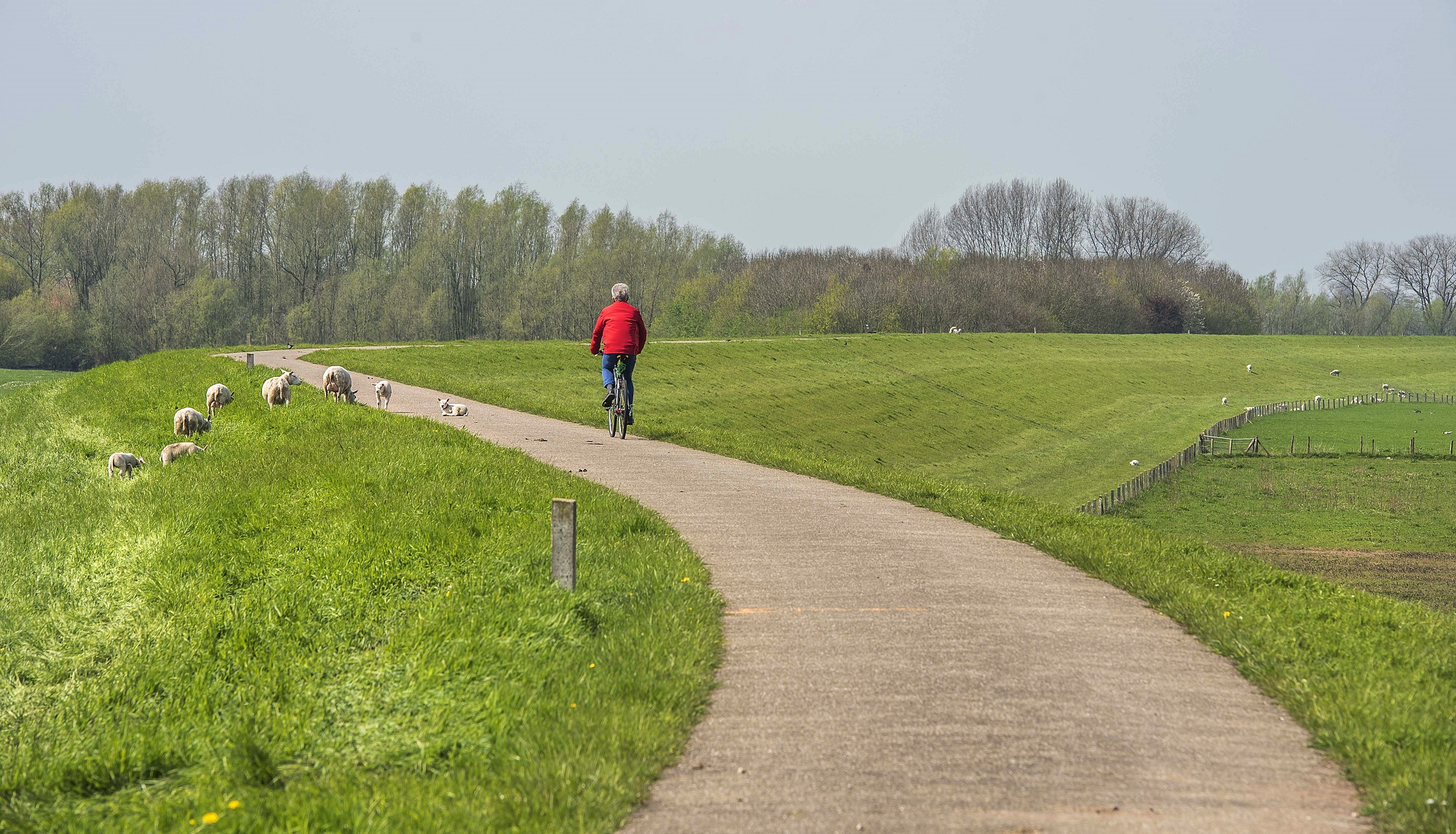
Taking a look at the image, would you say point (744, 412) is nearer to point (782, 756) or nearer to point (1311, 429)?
point (1311, 429)

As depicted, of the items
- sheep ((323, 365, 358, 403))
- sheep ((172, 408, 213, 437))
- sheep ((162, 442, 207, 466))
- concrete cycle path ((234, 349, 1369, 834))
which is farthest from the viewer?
sheep ((323, 365, 358, 403))

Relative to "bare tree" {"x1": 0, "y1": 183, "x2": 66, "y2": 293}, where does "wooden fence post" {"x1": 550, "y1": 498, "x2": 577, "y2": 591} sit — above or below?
below

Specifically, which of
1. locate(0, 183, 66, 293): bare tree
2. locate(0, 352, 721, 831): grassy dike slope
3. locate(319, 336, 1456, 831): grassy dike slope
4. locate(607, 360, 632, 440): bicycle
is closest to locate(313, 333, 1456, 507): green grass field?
locate(319, 336, 1456, 831): grassy dike slope

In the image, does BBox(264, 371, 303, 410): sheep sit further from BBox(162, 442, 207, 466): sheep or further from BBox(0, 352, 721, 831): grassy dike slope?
BBox(0, 352, 721, 831): grassy dike slope

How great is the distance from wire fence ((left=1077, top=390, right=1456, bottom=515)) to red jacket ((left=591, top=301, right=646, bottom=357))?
8593 mm

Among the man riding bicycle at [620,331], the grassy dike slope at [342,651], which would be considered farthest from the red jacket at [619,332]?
the grassy dike slope at [342,651]

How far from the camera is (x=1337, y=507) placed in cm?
4297

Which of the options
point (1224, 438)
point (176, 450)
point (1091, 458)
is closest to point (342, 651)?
point (176, 450)

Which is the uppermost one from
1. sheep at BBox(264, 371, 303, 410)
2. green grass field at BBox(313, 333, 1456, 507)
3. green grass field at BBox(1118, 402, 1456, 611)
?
sheep at BBox(264, 371, 303, 410)

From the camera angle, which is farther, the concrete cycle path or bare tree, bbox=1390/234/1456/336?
bare tree, bbox=1390/234/1456/336

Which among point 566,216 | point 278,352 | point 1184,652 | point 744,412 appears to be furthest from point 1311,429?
point 566,216

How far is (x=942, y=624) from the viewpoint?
8.43 metres

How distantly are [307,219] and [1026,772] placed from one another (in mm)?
105999

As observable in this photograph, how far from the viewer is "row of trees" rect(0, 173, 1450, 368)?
3679 inches
